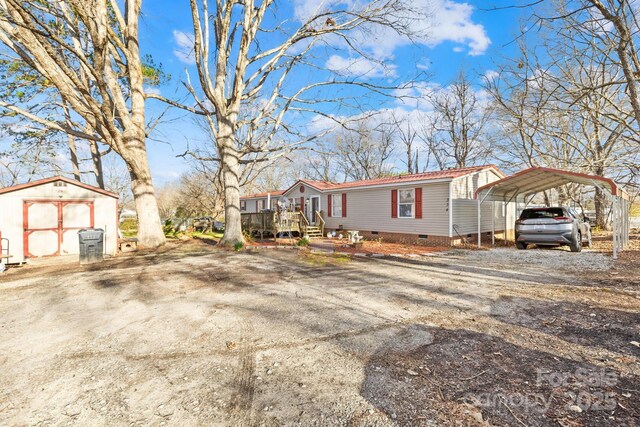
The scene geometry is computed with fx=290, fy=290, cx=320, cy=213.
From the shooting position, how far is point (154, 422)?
6.63 feet

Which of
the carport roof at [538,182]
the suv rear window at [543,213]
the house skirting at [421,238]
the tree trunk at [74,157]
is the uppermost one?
the tree trunk at [74,157]

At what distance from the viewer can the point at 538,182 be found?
12.4 metres

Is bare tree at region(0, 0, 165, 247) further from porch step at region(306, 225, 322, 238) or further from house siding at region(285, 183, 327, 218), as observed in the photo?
house siding at region(285, 183, 327, 218)

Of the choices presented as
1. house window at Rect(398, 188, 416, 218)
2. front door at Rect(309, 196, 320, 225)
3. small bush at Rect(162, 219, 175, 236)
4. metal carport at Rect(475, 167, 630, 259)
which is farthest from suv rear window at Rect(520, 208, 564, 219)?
small bush at Rect(162, 219, 175, 236)

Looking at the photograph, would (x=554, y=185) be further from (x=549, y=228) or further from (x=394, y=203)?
(x=394, y=203)

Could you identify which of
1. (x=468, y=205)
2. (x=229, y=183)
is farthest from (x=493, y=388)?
(x=468, y=205)

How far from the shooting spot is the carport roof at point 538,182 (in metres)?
9.37

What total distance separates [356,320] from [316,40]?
504 inches

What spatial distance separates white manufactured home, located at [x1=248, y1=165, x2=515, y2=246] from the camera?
499 inches

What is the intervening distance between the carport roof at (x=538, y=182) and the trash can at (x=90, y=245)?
542 inches

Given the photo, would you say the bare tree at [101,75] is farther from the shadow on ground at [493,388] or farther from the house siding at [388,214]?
the shadow on ground at [493,388]

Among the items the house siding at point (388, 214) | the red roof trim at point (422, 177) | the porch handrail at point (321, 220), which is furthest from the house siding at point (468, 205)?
the porch handrail at point (321, 220)

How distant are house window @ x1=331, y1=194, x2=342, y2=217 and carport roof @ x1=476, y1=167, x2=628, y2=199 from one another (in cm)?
766

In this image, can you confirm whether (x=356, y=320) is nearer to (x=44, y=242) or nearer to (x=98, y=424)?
(x=98, y=424)
